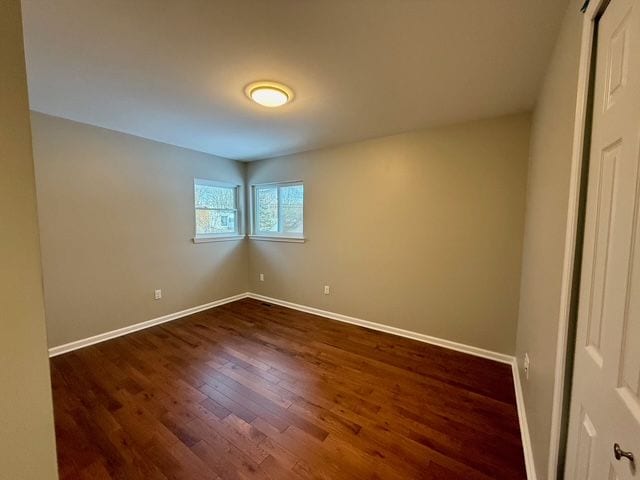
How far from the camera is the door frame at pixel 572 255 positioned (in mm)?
901

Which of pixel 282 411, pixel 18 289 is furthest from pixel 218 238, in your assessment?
pixel 18 289

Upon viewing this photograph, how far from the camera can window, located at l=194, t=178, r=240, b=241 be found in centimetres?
386

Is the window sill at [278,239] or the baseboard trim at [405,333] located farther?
the window sill at [278,239]

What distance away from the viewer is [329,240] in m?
3.58

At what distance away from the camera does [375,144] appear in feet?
10.2

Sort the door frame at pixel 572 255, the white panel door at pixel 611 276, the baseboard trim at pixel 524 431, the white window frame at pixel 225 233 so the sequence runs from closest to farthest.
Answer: the white panel door at pixel 611 276 → the door frame at pixel 572 255 → the baseboard trim at pixel 524 431 → the white window frame at pixel 225 233

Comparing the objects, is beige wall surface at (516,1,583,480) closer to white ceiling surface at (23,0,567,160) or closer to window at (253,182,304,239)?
white ceiling surface at (23,0,567,160)

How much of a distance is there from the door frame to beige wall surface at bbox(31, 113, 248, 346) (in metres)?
3.77

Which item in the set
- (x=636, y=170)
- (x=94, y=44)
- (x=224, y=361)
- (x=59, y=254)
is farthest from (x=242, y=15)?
(x=59, y=254)

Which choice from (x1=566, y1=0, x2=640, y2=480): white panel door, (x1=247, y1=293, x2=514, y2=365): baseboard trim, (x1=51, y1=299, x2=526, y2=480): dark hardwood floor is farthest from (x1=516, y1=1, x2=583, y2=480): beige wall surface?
(x1=247, y1=293, x2=514, y2=365): baseboard trim

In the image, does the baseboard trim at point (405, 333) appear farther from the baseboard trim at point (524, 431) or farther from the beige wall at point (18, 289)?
the beige wall at point (18, 289)

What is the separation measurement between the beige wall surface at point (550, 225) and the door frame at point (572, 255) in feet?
0.33

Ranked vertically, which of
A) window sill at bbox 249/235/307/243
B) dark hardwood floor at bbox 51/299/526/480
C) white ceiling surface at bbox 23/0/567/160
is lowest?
dark hardwood floor at bbox 51/299/526/480

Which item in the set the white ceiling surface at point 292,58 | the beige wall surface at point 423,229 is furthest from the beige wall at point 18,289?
the beige wall surface at point 423,229
